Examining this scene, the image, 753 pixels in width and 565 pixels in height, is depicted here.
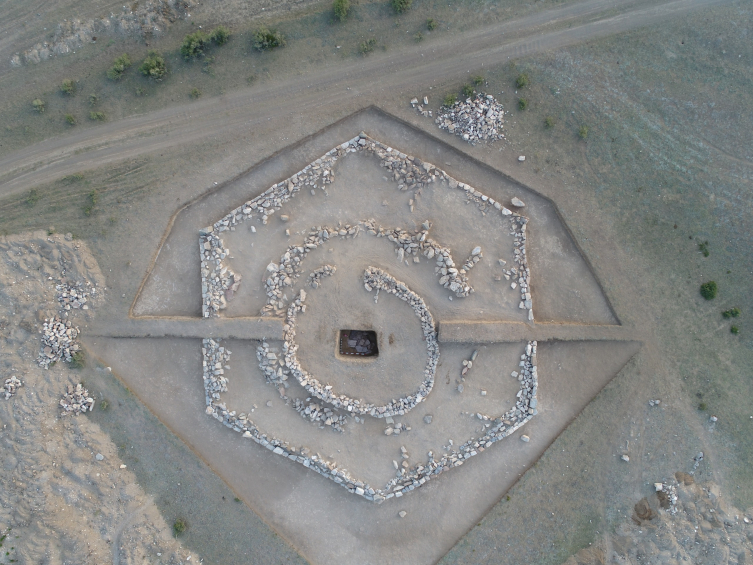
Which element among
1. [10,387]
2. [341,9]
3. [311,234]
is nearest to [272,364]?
[311,234]

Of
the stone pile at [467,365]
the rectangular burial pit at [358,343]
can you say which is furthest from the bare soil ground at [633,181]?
the rectangular burial pit at [358,343]

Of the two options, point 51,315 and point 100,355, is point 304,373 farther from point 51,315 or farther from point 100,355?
point 51,315

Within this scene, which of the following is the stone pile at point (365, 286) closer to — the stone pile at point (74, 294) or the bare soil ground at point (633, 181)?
the bare soil ground at point (633, 181)

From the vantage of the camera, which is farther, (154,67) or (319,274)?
(154,67)

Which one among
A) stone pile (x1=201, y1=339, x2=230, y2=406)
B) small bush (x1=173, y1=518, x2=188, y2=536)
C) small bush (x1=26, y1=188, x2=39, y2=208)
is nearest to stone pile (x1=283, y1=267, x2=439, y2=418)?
stone pile (x1=201, y1=339, x2=230, y2=406)

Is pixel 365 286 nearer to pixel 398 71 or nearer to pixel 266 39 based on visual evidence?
pixel 398 71

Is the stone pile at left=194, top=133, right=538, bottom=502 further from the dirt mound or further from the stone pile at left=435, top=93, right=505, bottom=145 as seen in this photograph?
the dirt mound
